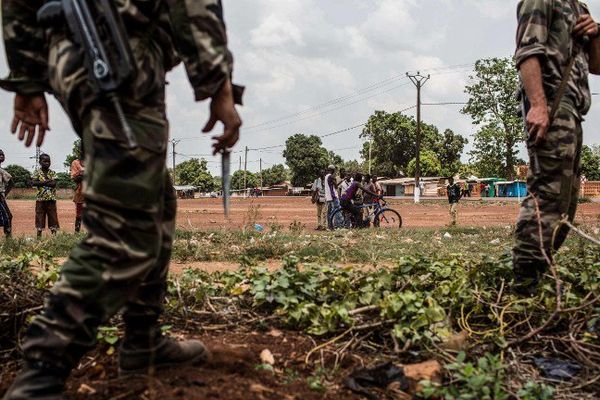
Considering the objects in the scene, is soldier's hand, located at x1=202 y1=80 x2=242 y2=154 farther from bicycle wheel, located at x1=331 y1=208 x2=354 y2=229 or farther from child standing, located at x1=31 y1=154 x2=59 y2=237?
bicycle wheel, located at x1=331 y1=208 x2=354 y2=229

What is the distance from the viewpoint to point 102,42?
178 centimetres

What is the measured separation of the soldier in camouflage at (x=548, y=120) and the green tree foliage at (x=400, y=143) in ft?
244

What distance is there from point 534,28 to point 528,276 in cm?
135

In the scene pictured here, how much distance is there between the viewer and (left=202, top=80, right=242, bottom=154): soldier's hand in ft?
6.38

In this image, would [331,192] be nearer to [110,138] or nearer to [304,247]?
[304,247]

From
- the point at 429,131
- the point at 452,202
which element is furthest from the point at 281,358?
the point at 429,131

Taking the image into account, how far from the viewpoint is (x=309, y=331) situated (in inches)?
110

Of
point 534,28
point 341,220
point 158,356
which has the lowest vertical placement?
point 341,220

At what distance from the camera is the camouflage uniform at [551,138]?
3145 mm

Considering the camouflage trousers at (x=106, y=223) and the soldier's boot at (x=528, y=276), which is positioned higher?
the camouflage trousers at (x=106, y=223)

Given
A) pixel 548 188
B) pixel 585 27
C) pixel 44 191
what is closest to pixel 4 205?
pixel 44 191

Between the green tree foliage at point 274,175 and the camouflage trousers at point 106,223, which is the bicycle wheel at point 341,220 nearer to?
the camouflage trousers at point 106,223

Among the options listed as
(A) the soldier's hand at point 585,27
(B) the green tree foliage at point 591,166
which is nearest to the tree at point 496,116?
(B) the green tree foliage at point 591,166

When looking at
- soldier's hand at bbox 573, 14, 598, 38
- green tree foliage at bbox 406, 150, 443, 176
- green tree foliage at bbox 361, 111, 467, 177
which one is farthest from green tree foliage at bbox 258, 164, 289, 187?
soldier's hand at bbox 573, 14, 598, 38
